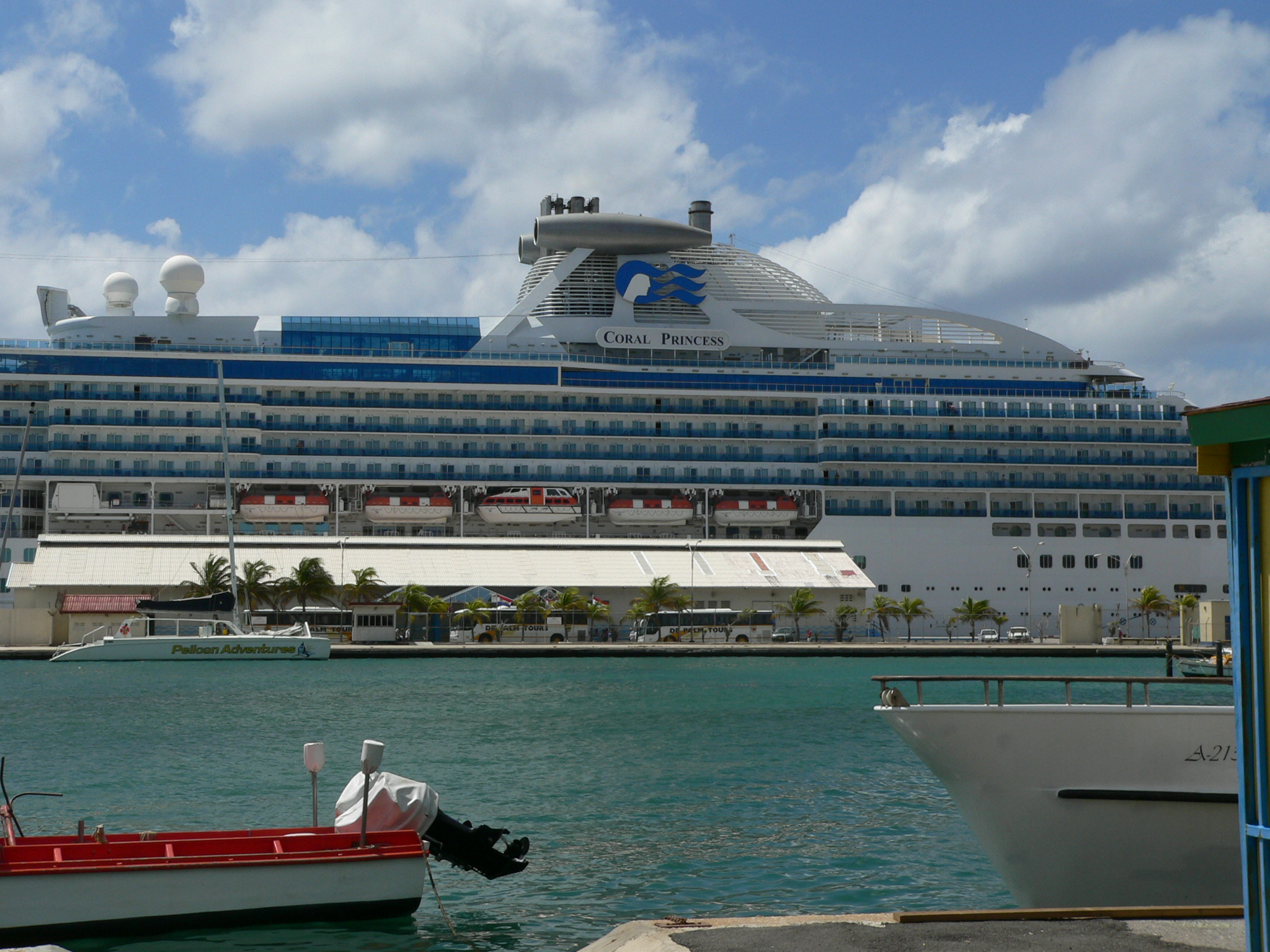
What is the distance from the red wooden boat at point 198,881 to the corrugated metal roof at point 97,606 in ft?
182

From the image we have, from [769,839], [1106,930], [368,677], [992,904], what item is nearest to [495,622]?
[368,677]

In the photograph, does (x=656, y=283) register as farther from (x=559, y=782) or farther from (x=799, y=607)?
(x=559, y=782)

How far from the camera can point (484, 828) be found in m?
18.0

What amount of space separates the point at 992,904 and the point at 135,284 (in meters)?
79.7

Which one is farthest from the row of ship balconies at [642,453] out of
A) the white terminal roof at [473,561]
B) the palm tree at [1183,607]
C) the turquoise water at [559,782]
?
the turquoise water at [559,782]

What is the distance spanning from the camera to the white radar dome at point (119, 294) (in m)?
84.8

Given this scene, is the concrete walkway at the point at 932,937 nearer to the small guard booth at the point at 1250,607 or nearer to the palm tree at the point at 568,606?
the small guard booth at the point at 1250,607

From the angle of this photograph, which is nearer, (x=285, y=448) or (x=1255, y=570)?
(x=1255, y=570)

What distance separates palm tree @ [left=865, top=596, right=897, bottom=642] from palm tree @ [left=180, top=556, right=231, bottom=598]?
1413 inches

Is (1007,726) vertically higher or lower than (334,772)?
higher

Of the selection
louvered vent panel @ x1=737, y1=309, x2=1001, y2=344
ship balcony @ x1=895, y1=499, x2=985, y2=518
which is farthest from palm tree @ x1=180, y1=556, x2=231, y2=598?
ship balcony @ x1=895, y1=499, x2=985, y2=518

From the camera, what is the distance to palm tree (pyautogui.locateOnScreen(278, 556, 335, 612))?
71.2 metres

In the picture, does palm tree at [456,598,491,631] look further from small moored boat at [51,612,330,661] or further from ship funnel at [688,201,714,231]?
ship funnel at [688,201,714,231]

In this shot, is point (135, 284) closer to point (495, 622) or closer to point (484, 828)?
point (495, 622)
